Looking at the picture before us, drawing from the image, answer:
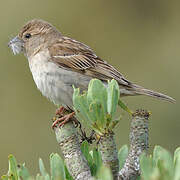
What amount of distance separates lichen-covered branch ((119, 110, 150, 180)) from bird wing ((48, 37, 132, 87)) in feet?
7.52

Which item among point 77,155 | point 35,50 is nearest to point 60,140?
point 77,155

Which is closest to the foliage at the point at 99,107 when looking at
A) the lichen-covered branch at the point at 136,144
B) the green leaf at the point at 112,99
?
the green leaf at the point at 112,99

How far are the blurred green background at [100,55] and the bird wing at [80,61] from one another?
60.8 inches

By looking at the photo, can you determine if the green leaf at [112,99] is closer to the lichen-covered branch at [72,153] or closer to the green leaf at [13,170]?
the lichen-covered branch at [72,153]

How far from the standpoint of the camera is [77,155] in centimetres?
153

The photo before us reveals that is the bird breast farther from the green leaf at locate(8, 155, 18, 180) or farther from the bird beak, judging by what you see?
the green leaf at locate(8, 155, 18, 180)

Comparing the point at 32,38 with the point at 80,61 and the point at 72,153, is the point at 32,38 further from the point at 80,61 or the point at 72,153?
the point at 72,153

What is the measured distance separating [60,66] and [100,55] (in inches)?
108

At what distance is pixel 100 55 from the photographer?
6754 mm

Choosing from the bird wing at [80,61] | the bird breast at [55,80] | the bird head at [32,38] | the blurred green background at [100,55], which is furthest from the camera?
the blurred green background at [100,55]

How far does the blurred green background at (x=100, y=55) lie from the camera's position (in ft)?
19.2

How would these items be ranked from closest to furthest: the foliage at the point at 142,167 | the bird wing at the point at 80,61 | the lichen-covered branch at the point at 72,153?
the foliage at the point at 142,167 → the lichen-covered branch at the point at 72,153 → the bird wing at the point at 80,61

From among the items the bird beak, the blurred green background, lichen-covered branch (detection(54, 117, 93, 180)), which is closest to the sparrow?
the bird beak

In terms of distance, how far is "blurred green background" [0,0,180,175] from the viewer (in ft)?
19.2
